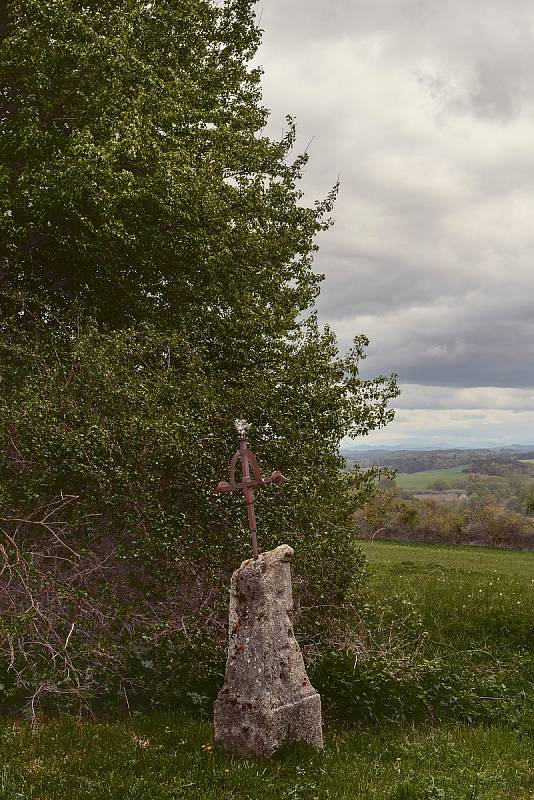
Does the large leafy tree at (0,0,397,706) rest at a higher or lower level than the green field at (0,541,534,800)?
higher

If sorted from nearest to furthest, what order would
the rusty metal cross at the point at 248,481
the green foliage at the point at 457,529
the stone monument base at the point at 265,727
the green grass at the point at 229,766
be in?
the green grass at the point at 229,766
the stone monument base at the point at 265,727
the rusty metal cross at the point at 248,481
the green foliage at the point at 457,529

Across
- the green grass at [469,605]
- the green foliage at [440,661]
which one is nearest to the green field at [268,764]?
the green foliage at [440,661]

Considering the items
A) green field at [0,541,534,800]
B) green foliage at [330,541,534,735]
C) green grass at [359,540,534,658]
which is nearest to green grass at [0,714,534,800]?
green field at [0,541,534,800]

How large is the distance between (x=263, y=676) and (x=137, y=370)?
6873mm

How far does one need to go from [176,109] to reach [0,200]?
4.41 meters

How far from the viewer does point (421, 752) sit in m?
8.44

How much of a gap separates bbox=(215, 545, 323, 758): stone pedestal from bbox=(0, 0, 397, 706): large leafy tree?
90.2 inches

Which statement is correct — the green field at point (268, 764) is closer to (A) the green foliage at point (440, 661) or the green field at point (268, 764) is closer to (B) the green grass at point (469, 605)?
(A) the green foliage at point (440, 661)

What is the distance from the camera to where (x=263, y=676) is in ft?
26.6

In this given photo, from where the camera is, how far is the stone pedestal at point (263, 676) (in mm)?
7961

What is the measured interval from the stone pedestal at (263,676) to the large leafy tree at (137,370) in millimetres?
2291

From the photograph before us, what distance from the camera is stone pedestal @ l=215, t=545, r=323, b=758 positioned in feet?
26.1

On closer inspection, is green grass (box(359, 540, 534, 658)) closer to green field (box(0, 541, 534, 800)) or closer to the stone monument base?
green field (box(0, 541, 534, 800))

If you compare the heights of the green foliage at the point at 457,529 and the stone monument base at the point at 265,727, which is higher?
the stone monument base at the point at 265,727
